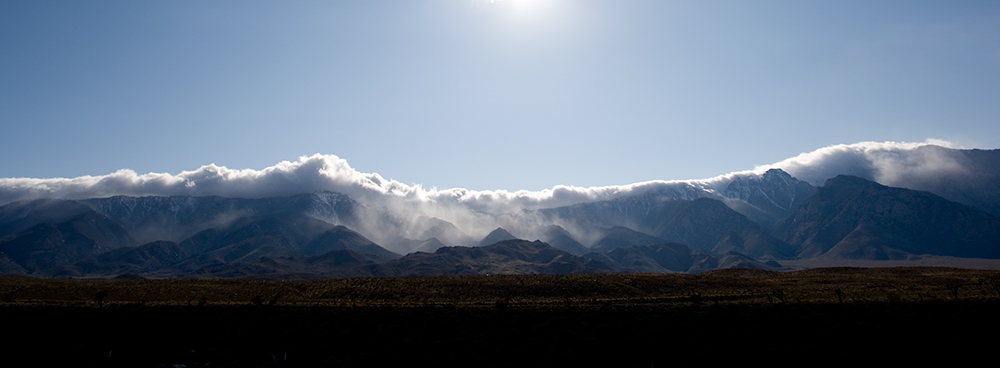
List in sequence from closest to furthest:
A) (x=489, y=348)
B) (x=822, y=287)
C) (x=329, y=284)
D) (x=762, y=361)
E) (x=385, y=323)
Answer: (x=762, y=361)
(x=489, y=348)
(x=385, y=323)
(x=822, y=287)
(x=329, y=284)

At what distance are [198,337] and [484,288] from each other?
3895cm

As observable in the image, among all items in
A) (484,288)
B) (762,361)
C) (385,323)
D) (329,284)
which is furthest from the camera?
(329,284)

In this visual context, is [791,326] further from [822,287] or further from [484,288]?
[484,288]

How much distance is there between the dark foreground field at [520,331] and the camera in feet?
137

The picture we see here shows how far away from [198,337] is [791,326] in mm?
50382

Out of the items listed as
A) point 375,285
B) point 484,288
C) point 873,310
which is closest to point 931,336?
point 873,310

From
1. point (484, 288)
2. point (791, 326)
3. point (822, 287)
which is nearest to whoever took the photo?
point (791, 326)

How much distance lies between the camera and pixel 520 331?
48250mm

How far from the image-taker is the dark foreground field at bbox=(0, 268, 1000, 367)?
41781mm

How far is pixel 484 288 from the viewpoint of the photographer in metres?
79.8

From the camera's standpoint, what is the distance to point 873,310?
171 ft

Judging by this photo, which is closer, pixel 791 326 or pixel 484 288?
pixel 791 326

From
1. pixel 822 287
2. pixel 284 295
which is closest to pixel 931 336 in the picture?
pixel 822 287

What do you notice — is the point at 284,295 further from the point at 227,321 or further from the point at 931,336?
the point at 931,336
